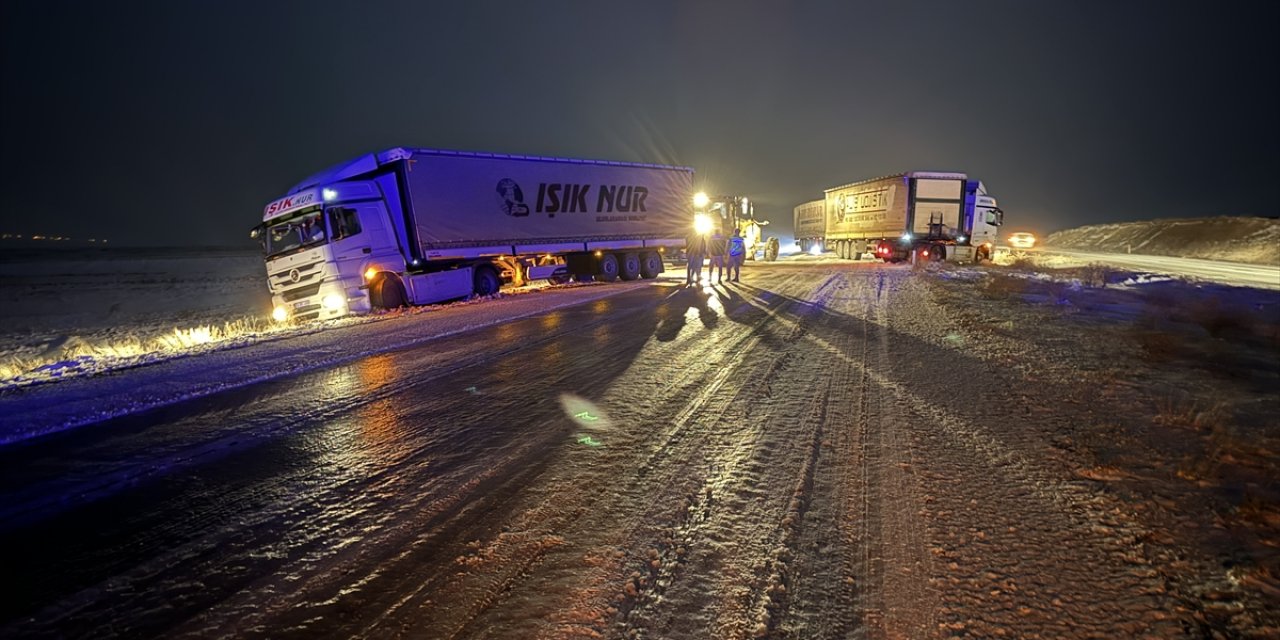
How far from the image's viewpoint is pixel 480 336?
7973 millimetres

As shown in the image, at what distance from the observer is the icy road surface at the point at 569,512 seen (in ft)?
6.70

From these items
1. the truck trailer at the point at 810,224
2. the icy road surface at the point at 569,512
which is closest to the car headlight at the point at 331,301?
the icy road surface at the point at 569,512

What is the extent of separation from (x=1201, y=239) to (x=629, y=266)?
48973 mm

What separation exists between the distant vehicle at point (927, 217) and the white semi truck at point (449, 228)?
1126cm

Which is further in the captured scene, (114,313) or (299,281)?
(114,313)

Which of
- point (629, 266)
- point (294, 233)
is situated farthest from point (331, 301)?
point (629, 266)

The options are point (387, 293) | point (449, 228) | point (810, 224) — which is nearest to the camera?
point (387, 293)

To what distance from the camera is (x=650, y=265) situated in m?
20.0

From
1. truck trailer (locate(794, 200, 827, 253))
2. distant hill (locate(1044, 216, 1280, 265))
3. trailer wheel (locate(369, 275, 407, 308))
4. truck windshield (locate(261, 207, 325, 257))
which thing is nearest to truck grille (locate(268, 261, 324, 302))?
truck windshield (locate(261, 207, 325, 257))

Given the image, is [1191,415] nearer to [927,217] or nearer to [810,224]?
[927,217]

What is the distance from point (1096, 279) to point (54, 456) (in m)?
22.7

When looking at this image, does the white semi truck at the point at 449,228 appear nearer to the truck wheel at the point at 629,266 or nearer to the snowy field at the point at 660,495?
the truck wheel at the point at 629,266

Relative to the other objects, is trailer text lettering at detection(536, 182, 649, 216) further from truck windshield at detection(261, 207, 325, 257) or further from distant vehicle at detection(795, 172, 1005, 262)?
distant vehicle at detection(795, 172, 1005, 262)

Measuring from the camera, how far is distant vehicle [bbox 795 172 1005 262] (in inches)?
907
